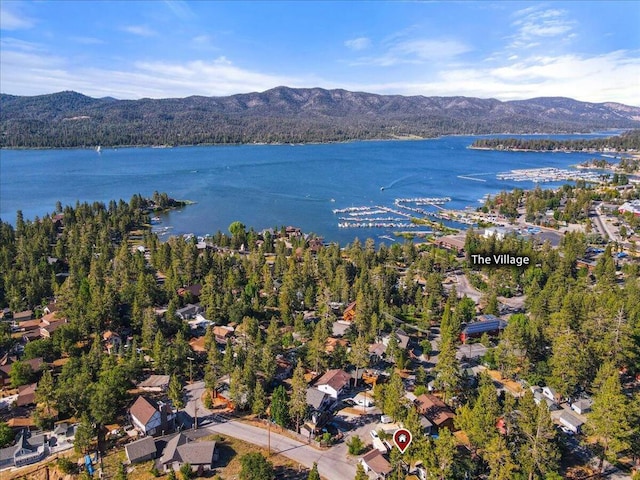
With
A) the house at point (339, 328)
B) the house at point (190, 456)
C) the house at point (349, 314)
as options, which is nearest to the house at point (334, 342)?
the house at point (339, 328)

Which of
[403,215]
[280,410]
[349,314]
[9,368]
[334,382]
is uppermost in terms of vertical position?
[403,215]

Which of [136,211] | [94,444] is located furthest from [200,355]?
[136,211]

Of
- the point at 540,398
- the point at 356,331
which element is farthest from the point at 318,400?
the point at 540,398

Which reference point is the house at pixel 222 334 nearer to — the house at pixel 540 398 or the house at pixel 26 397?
the house at pixel 26 397

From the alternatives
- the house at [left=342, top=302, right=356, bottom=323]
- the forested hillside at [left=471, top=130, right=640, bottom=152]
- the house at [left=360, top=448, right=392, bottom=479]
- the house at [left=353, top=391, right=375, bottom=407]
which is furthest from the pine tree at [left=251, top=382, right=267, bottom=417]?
the forested hillside at [left=471, top=130, right=640, bottom=152]

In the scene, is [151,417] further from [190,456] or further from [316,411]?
[316,411]

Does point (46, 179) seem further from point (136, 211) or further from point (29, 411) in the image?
point (29, 411)
